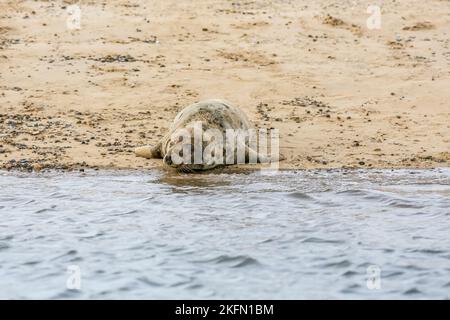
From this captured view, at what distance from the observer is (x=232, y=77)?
1219cm

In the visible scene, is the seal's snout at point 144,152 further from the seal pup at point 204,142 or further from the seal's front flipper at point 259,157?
the seal's front flipper at point 259,157

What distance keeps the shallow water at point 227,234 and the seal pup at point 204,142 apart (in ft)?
0.79

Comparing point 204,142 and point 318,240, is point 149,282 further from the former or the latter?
point 204,142

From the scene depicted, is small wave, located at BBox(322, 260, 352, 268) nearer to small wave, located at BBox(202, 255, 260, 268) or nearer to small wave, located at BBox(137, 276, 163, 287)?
small wave, located at BBox(202, 255, 260, 268)

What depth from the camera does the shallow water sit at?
5949 millimetres

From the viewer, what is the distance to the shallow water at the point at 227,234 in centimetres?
595

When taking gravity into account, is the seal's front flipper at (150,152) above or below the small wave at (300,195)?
above

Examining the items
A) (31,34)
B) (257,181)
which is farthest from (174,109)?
(31,34)

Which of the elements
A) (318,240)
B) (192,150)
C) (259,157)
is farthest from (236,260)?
(259,157)

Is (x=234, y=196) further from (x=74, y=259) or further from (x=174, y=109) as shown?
(x=174, y=109)

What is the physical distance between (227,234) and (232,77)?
5.42m

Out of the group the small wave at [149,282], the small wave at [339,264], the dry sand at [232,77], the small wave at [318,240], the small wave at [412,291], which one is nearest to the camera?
the small wave at [412,291]

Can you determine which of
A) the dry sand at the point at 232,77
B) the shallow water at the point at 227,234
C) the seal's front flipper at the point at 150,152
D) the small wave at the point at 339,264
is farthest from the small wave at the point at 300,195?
the seal's front flipper at the point at 150,152

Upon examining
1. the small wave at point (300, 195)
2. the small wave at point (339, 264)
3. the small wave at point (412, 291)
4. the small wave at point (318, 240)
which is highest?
the small wave at point (300, 195)
